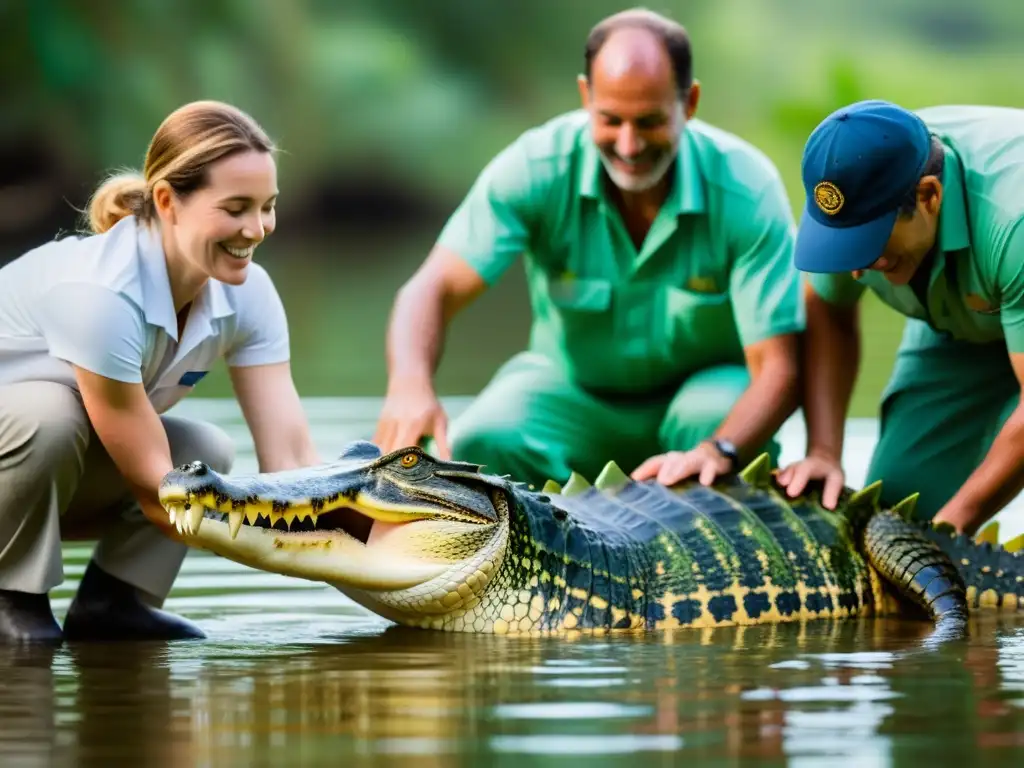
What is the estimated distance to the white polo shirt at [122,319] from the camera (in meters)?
A: 4.58

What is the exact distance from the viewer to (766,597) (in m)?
5.18

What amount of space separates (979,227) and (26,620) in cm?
282

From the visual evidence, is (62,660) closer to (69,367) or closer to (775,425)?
(69,367)

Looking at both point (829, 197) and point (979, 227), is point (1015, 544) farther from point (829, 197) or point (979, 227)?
point (829, 197)

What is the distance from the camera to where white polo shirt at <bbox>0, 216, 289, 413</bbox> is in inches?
180

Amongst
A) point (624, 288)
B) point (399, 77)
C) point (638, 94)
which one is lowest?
point (624, 288)

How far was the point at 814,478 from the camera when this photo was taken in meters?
5.55

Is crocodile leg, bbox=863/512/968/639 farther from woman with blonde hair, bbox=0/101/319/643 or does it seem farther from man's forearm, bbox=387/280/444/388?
woman with blonde hair, bbox=0/101/319/643

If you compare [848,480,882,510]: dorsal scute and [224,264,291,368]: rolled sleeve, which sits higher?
[224,264,291,368]: rolled sleeve

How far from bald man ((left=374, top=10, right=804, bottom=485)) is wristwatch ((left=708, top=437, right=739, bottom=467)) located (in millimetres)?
16

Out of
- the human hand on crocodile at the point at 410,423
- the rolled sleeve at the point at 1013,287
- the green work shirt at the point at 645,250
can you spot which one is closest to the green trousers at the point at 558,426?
the green work shirt at the point at 645,250

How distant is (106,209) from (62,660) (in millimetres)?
1231

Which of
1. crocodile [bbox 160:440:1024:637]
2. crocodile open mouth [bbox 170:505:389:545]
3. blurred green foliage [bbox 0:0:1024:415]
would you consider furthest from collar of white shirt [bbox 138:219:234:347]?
blurred green foliage [bbox 0:0:1024:415]

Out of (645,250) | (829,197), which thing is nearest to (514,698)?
(829,197)
